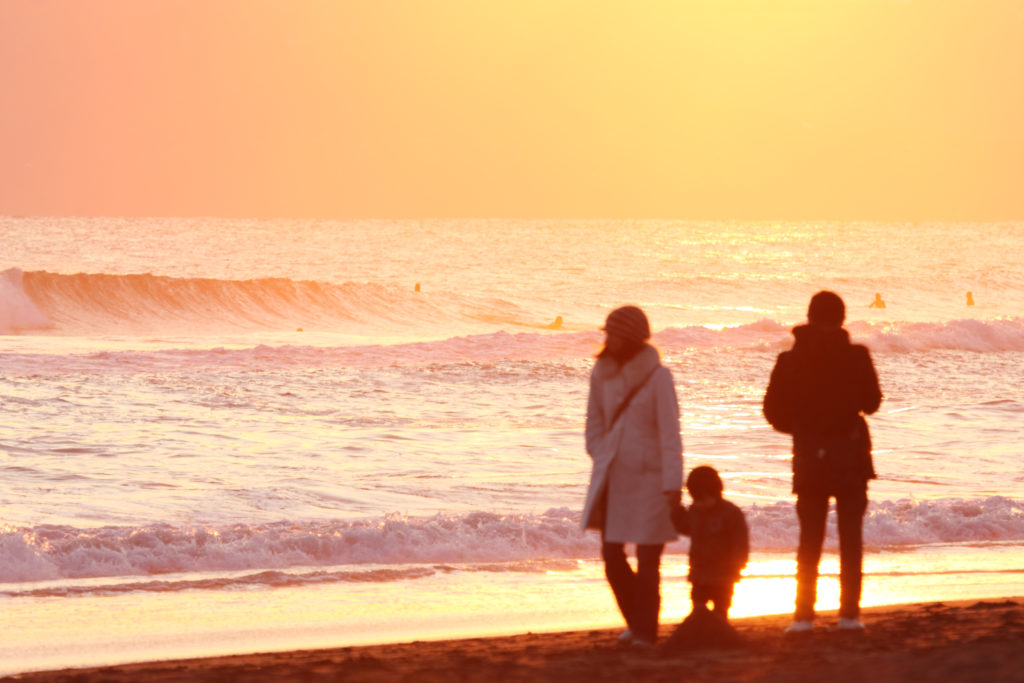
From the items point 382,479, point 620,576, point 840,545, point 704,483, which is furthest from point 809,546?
point 382,479

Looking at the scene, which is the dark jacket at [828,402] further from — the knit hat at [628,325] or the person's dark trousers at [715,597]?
the knit hat at [628,325]

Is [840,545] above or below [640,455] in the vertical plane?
below

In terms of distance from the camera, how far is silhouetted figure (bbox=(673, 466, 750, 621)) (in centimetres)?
554

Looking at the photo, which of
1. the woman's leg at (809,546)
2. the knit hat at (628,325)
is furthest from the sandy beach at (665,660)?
the knit hat at (628,325)

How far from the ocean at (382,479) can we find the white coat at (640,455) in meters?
1.84

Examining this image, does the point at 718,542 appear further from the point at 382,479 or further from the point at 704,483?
the point at 382,479

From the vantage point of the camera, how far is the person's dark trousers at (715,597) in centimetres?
562

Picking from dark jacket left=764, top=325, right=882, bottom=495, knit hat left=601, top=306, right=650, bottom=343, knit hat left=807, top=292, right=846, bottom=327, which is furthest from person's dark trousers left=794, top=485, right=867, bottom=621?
knit hat left=601, top=306, right=650, bottom=343

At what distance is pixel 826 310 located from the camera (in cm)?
554

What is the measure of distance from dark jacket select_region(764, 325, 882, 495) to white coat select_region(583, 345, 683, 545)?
681 mm

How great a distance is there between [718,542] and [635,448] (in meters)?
0.70

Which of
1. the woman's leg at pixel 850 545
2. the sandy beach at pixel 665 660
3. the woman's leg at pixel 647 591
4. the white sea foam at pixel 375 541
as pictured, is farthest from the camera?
the white sea foam at pixel 375 541

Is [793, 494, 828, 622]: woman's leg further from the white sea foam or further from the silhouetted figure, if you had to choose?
the white sea foam

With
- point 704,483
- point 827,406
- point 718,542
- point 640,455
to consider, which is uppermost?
point 827,406
